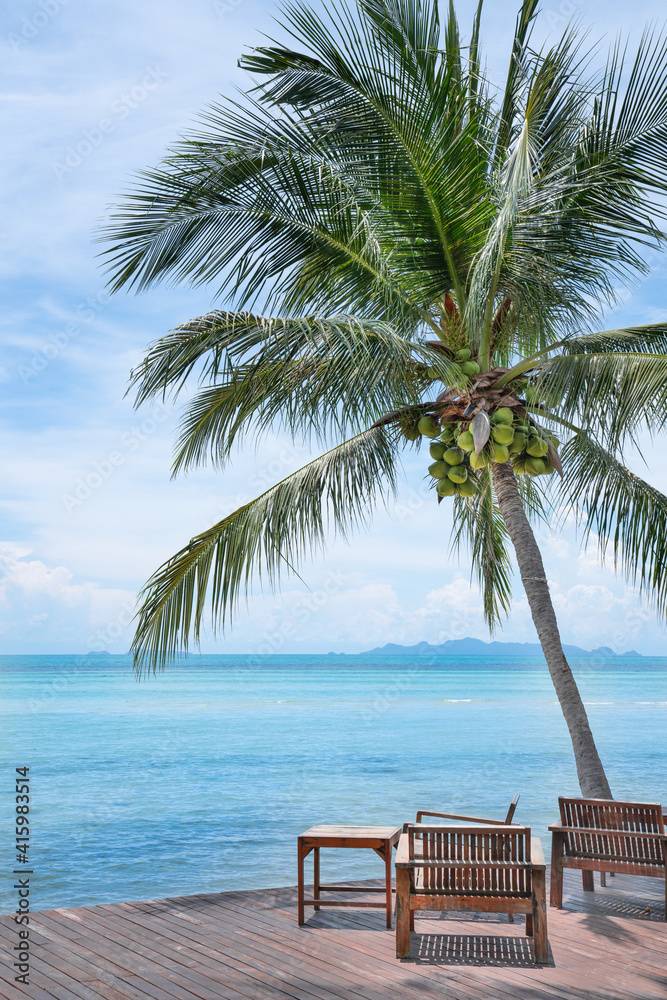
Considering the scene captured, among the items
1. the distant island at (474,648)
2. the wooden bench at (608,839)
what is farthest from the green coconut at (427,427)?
the distant island at (474,648)

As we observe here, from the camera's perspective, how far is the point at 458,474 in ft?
19.7

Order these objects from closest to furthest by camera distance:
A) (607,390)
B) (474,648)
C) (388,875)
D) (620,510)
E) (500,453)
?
(388,875), (607,390), (500,453), (620,510), (474,648)

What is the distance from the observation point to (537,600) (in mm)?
6121

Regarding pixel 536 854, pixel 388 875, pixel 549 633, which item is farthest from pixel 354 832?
pixel 549 633

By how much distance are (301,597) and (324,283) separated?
59104 mm

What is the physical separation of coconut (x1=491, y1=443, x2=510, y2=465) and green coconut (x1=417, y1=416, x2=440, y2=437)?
0.52m

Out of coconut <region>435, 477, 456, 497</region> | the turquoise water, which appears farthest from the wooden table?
the turquoise water

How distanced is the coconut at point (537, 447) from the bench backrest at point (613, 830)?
7.67ft

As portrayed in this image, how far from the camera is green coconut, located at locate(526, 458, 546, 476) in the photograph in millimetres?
5949

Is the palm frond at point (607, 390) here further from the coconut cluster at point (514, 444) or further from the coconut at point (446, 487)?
the coconut at point (446, 487)

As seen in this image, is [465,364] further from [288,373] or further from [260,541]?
[260,541]

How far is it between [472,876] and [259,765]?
22.4 metres

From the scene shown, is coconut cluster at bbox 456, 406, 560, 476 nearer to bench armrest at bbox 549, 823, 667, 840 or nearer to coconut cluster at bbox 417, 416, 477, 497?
coconut cluster at bbox 417, 416, 477, 497

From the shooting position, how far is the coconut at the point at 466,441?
5738 mm
